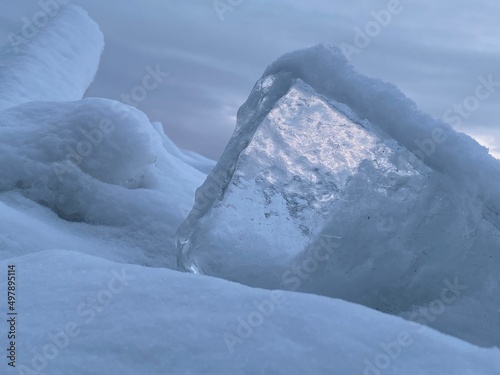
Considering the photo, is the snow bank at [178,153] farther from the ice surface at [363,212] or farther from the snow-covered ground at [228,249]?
the ice surface at [363,212]

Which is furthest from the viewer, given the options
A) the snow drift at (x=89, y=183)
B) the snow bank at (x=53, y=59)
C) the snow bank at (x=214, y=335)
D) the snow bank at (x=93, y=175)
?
the snow bank at (x=53, y=59)

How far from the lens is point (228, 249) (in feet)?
7.82

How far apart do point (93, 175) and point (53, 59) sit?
11.0ft

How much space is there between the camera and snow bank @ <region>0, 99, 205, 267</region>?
3066 millimetres

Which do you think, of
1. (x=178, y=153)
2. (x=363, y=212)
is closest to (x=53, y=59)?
(x=178, y=153)

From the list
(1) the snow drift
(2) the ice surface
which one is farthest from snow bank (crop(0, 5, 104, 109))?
(2) the ice surface

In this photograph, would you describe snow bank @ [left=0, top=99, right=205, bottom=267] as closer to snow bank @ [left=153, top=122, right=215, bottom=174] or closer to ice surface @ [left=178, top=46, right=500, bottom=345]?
ice surface @ [left=178, top=46, right=500, bottom=345]

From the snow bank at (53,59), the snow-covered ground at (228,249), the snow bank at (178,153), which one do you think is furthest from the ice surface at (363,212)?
the snow bank at (178,153)

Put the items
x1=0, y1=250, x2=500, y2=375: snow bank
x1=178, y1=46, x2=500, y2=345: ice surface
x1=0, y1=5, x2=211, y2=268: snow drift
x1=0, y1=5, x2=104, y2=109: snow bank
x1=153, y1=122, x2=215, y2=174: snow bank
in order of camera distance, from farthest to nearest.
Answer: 1. x1=153, y1=122, x2=215, y2=174: snow bank
2. x1=0, y1=5, x2=104, y2=109: snow bank
3. x1=0, y1=5, x2=211, y2=268: snow drift
4. x1=178, y1=46, x2=500, y2=345: ice surface
5. x1=0, y1=250, x2=500, y2=375: snow bank

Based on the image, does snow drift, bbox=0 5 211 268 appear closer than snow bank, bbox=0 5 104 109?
Yes

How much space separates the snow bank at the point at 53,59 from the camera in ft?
17.6

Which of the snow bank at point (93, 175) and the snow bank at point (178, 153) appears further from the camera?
the snow bank at point (178, 153)

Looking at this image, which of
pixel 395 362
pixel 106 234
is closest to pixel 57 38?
pixel 106 234

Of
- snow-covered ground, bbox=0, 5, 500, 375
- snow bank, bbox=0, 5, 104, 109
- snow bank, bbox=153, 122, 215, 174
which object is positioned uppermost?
snow-covered ground, bbox=0, 5, 500, 375
